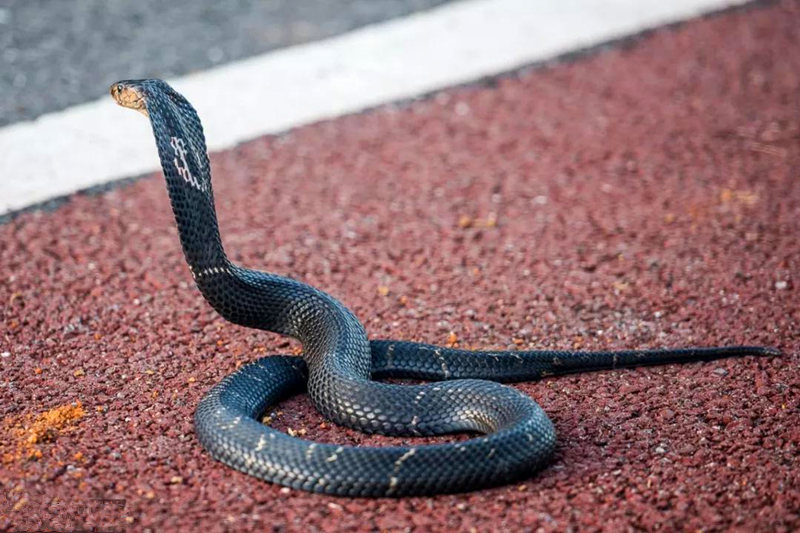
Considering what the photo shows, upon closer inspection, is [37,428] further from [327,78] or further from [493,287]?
[327,78]

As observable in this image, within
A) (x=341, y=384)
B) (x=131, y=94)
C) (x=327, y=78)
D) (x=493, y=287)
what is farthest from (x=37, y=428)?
(x=327, y=78)

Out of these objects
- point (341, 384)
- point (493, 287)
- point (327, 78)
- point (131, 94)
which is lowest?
point (493, 287)

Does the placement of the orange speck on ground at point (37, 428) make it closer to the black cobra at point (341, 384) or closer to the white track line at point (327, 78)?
the black cobra at point (341, 384)

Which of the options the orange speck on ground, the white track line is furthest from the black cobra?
the white track line

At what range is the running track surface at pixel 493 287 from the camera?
4.41m

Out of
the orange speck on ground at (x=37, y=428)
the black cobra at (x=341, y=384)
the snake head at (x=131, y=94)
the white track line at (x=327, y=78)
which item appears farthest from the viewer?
the white track line at (x=327, y=78)

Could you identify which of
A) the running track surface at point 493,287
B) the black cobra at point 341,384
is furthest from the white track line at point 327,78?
the black cobra at point 341,384

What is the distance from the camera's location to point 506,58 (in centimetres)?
1009

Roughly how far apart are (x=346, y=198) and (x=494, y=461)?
3.71m

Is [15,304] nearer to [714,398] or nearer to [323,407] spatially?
[323,407]

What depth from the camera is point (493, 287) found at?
21.5 feet

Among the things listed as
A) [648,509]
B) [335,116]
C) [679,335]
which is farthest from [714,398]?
[335,116]

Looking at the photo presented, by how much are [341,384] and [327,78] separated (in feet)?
16.2

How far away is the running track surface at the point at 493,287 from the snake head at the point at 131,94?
138 centimetres
